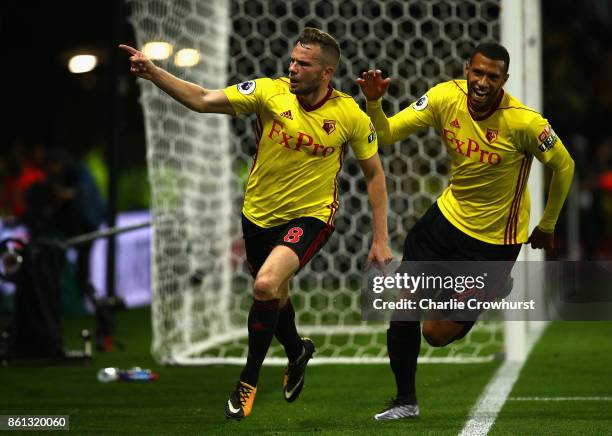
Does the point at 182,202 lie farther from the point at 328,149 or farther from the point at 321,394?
the point at 328,149

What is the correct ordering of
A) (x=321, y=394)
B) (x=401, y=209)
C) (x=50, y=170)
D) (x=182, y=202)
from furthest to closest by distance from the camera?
(x=50, y=170) < (x=401, y=209) < (x=182, y=202) < (x=321, y=394)

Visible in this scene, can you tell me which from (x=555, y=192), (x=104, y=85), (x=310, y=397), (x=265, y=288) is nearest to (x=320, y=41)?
(x=265, y=288)

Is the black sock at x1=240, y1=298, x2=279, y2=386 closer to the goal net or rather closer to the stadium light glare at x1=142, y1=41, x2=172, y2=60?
the goal net

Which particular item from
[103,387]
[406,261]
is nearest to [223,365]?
[103,387]

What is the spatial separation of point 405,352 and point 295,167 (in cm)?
120

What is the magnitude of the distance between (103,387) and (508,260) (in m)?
3.00

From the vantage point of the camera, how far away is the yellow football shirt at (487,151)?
265 inches

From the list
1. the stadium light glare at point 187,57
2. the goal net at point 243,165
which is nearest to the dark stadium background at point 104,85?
the goal net at point 243,165

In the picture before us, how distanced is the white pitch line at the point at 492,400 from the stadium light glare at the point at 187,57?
3.75m

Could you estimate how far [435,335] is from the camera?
712cm

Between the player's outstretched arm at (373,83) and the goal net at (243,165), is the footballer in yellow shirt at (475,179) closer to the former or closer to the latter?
the player's outstretched arm at (373,83)

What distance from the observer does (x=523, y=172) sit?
690cm

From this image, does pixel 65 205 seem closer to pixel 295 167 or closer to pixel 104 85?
pixel 295 167

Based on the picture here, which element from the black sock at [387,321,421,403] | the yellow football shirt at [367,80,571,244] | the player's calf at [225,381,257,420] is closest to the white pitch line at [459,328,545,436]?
the black sock at [387,321,421,403]
